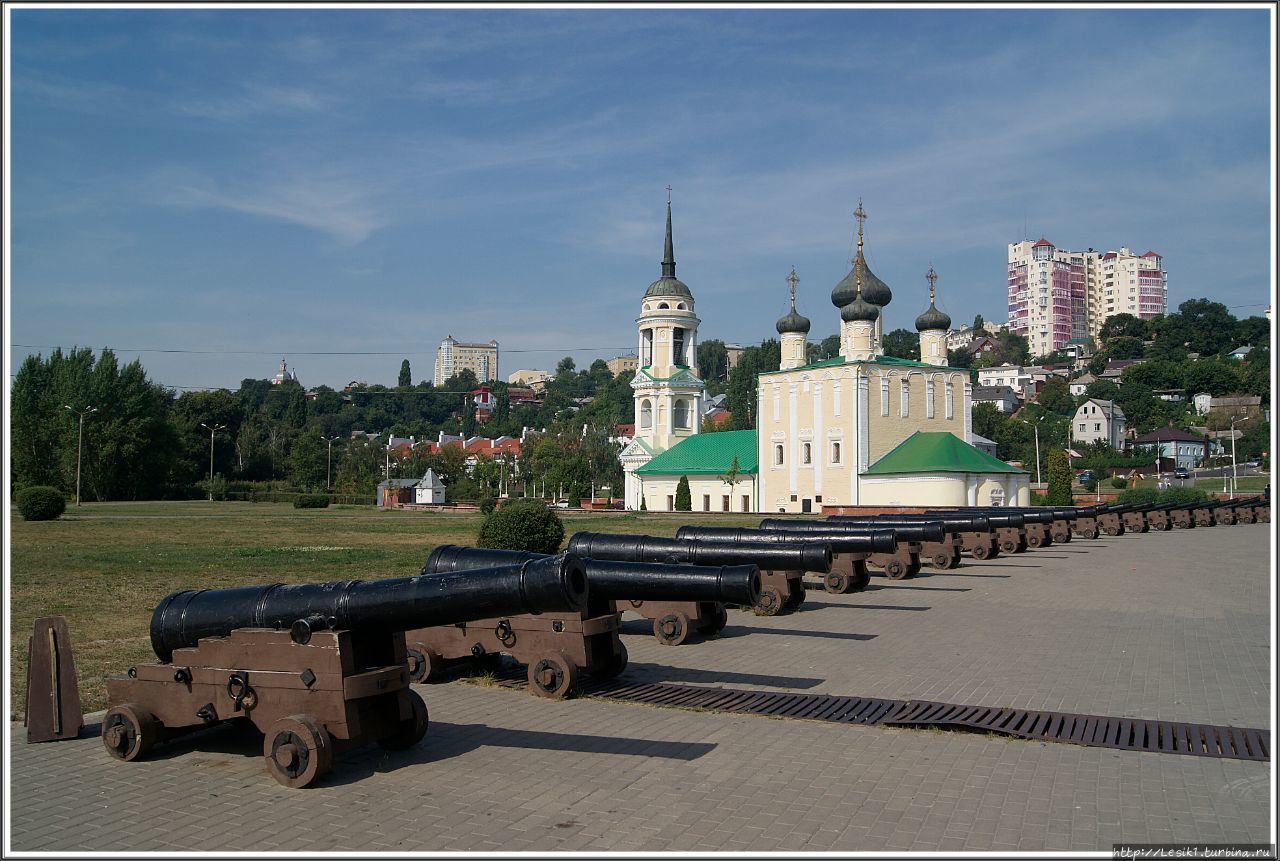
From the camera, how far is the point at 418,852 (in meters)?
4.95

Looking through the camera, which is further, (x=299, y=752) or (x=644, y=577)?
(x=644, y=577)

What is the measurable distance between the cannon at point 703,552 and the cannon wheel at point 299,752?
18.8 feet

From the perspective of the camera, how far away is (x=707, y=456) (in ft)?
219

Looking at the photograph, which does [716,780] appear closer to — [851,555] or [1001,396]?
[851,555]

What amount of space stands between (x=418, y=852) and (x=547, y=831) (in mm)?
641

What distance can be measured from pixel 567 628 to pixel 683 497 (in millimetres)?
55976

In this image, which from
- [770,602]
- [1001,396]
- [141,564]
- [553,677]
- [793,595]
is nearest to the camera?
→ [553,677]

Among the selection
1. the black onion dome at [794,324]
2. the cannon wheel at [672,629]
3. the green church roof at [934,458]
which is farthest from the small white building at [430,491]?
the cannon wheel at [672,629]

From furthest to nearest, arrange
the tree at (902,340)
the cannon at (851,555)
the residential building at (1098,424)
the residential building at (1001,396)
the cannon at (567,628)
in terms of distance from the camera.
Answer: the tree at (902,340) → the residential building at (1001,396) → the residential building at (1098,424) → the cannon at (851,555) → the cannon at (567,628)

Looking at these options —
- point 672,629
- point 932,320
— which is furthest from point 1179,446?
point 672,629

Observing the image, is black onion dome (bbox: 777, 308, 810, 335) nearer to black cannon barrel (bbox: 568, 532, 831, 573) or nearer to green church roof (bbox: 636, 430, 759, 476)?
green church roof (bbox: 636, 430, 759, 476)

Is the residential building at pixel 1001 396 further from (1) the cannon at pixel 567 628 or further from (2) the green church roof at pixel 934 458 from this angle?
(1) the cannon at pixel 567 628

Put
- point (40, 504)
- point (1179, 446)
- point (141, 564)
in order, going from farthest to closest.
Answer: point (1179, 446) < point (40, 504) < point (141, 564)

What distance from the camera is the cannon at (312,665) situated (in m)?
6.16
